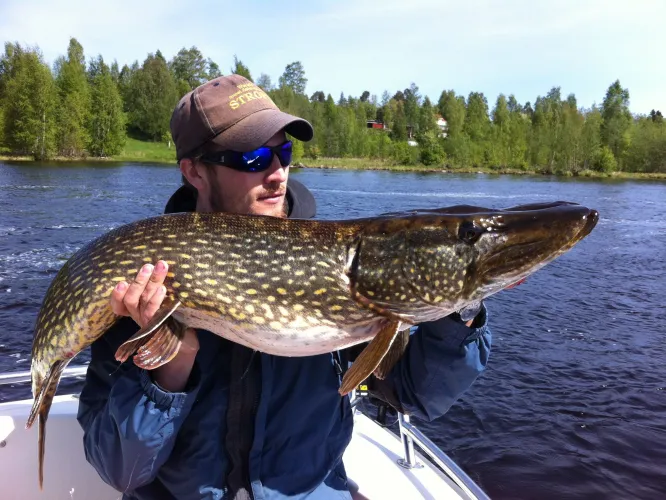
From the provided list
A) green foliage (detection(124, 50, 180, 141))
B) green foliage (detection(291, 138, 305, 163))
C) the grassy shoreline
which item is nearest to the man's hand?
the grassy shoreline

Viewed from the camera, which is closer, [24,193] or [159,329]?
[159,329]

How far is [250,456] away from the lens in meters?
1.70

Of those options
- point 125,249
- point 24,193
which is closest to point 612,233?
point 125,249

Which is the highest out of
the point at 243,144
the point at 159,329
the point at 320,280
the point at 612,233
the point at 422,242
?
the point at 243,144

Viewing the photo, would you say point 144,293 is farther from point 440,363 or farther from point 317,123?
point 317,123

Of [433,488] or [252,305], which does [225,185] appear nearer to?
[252,305]

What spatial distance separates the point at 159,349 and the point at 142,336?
0.25 ft

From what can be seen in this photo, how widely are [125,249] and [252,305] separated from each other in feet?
1.62

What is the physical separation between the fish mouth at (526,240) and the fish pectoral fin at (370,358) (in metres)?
0.35

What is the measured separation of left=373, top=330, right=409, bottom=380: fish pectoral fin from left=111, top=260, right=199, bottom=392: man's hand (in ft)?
2.17

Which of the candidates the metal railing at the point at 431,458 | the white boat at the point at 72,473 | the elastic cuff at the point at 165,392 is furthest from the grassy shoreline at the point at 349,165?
the elastic cuff at the point at 165,392

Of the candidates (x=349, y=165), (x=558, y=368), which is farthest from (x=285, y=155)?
(x=349, y=165)

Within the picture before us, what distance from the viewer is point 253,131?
2043 mm

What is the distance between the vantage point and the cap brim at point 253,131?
2025 mm
